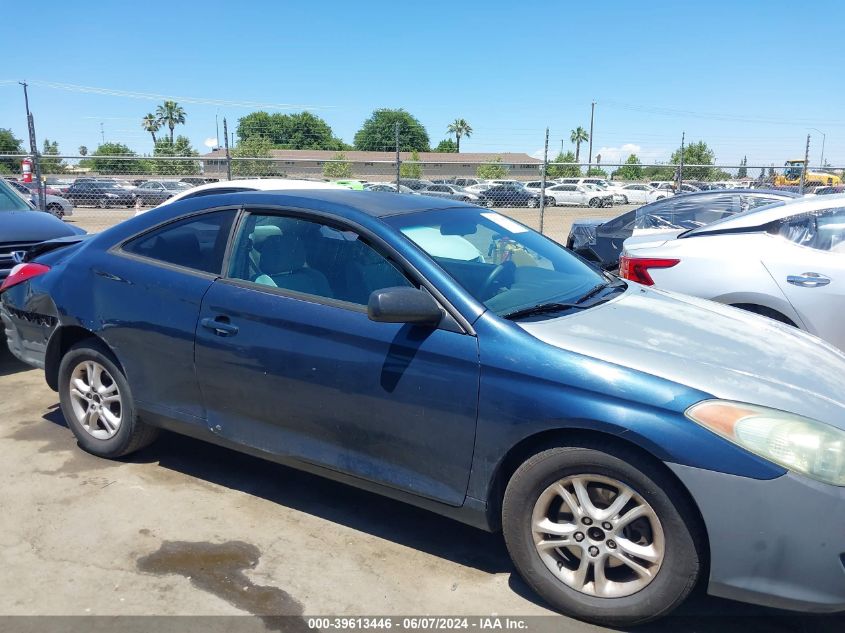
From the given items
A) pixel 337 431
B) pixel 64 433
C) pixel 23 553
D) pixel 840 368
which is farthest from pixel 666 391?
Answer: pixel 64 433

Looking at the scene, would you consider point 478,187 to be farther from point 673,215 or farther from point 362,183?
point 673,215

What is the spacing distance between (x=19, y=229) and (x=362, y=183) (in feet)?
28.2

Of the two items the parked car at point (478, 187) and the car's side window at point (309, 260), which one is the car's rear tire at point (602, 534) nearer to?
the car's side window at point (309, 260)

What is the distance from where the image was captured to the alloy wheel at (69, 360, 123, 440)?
4.00m

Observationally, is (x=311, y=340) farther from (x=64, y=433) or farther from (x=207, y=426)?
(x=64, y=433)

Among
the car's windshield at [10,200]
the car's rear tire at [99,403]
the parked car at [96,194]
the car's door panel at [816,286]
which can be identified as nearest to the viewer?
the car's rear tire at [99,403]

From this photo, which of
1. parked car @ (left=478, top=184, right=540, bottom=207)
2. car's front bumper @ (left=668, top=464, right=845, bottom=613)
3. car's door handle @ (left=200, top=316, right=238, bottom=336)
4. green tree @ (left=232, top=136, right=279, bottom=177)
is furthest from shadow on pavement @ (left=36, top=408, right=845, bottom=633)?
parked car @ (left=478, top=184, right=540, bottom=207)

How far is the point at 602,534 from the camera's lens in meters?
2.62

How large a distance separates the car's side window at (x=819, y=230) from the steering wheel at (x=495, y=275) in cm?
266

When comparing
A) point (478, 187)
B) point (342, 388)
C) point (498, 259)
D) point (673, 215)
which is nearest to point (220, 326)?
point (342, 388)

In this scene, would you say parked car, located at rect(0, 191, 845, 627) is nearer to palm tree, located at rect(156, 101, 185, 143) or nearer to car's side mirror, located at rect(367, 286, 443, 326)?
car's side mirror, located at rect(367, 286, 443, 326)

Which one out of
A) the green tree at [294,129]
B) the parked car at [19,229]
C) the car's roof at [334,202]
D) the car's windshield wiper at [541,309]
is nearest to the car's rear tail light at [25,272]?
the car's roof at [334,202]

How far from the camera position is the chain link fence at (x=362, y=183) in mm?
13944

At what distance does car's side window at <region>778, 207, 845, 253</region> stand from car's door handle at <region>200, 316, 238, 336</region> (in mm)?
3938
